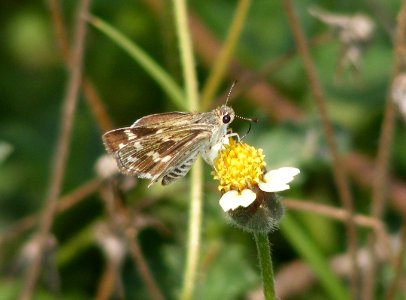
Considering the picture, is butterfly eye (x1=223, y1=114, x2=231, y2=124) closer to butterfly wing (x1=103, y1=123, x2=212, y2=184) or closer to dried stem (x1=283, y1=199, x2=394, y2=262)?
butterfly wing (x1=103, y1=123, x2=212, y2=184)

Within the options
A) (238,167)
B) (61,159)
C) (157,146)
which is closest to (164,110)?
(61,159)

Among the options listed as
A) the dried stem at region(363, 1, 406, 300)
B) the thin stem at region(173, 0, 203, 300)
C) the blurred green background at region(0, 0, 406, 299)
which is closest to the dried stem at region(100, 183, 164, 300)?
the blurred green background at region(0, 0, 406, 299)

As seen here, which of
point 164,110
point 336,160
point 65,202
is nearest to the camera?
point 336,160

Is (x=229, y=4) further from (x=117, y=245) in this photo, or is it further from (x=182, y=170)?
(x=182, y=170)

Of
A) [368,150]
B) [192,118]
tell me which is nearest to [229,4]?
[368,150]

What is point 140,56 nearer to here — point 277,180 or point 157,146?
point 157,146

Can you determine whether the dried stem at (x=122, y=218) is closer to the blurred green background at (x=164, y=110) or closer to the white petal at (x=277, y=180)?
the blurred green background at (x=164, y=110)
